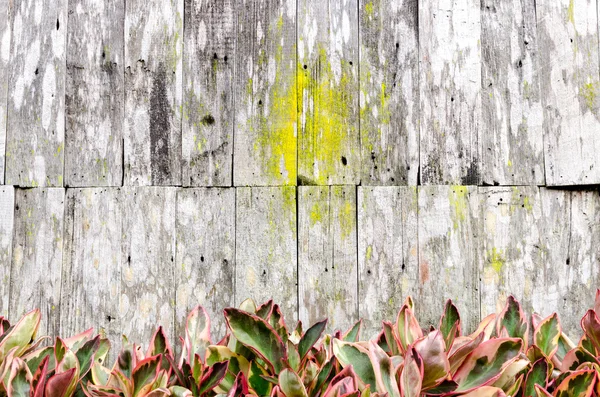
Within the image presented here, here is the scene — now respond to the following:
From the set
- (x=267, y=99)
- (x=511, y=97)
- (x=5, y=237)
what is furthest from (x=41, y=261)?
(x=511, y=97)

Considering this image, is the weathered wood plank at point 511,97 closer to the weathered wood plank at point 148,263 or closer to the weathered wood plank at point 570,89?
the weathered wood plank at point 570,89

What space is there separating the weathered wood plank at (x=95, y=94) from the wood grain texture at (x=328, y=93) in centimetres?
60

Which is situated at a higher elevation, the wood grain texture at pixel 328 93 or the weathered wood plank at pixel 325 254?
the wood grain texture at pixel 328 93

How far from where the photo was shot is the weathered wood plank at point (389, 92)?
1621 mm

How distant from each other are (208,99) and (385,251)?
29.6 inches

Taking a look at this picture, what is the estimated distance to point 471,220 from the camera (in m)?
1.61

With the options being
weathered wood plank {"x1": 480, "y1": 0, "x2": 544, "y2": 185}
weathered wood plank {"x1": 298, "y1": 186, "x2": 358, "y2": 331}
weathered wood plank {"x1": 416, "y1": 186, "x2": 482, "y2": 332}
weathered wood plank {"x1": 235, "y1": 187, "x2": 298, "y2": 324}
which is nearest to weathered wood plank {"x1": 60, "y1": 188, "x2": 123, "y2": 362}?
weathered wood plank {"x1": 235, "y1": 187, "x2": 298, "y2": 324}

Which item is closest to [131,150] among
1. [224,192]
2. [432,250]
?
[224,192]

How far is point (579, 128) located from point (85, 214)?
1.61 metres

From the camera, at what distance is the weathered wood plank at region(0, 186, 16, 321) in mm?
1609

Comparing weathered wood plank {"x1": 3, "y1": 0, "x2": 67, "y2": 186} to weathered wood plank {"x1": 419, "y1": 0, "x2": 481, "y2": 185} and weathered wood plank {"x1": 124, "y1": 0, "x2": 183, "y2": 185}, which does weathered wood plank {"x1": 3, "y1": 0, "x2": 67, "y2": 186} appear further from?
weathered wood plank {"x1": 419, "y1": 0, "x2": 481, "y2": 185}

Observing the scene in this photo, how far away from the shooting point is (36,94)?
165 centimetres

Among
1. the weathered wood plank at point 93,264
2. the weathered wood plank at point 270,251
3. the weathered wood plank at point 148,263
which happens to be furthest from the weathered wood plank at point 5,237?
the weathered wood plank at point 270,251

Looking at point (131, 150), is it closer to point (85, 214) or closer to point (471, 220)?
point (85, 214)
